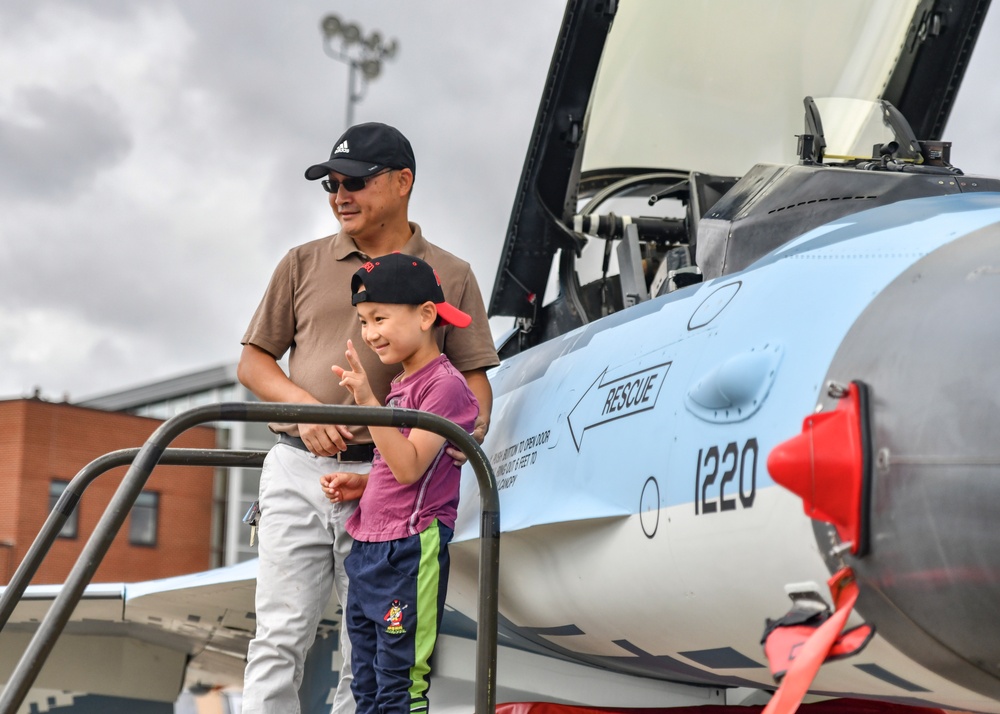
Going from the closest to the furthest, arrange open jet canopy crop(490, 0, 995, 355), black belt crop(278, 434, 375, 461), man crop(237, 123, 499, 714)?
1. man crop(237, 123, 499, 714)
2. black belt crop(278, 434, 375, 461)
3. open jet canopy crop(490, 0, 995, 355)

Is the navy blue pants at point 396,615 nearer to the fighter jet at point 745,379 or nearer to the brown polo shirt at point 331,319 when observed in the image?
the fighter jet at point 745,379

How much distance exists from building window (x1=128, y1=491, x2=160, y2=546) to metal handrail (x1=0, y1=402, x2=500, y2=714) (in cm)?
3004

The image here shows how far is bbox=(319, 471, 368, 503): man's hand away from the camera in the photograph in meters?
3.56

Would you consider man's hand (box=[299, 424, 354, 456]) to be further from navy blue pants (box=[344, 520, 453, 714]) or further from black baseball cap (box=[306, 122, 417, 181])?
black baseball cap (box=[306, 122, 417, 181])

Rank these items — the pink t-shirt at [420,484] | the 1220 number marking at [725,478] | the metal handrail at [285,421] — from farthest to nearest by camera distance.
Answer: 1. the pink t-shirt at [420,484]
2. the metal handrail at [285,421]
3. the 1220 number marking at [725,478]

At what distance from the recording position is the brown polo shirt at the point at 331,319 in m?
3.86

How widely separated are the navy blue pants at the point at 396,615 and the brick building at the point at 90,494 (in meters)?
24.8

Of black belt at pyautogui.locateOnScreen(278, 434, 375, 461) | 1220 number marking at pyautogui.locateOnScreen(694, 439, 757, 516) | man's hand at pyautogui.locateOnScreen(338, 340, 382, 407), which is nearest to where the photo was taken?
1220 number marking at pyautogui.locateOnScreen(694, 439, 757, 516)

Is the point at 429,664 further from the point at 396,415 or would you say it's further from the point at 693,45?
the point at 693,45

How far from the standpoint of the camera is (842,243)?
270 cm

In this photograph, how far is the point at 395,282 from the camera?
11.1 feet

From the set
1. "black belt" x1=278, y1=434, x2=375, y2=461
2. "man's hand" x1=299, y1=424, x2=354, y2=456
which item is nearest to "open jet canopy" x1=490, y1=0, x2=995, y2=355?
"black belt" x1=278, y1=434, x2=375, y2=461

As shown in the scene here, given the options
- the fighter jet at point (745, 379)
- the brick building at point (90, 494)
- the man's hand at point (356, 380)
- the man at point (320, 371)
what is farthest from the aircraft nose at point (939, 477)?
the brick building at point (90, 494)

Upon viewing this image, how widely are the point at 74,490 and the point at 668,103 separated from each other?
2.77 metres
